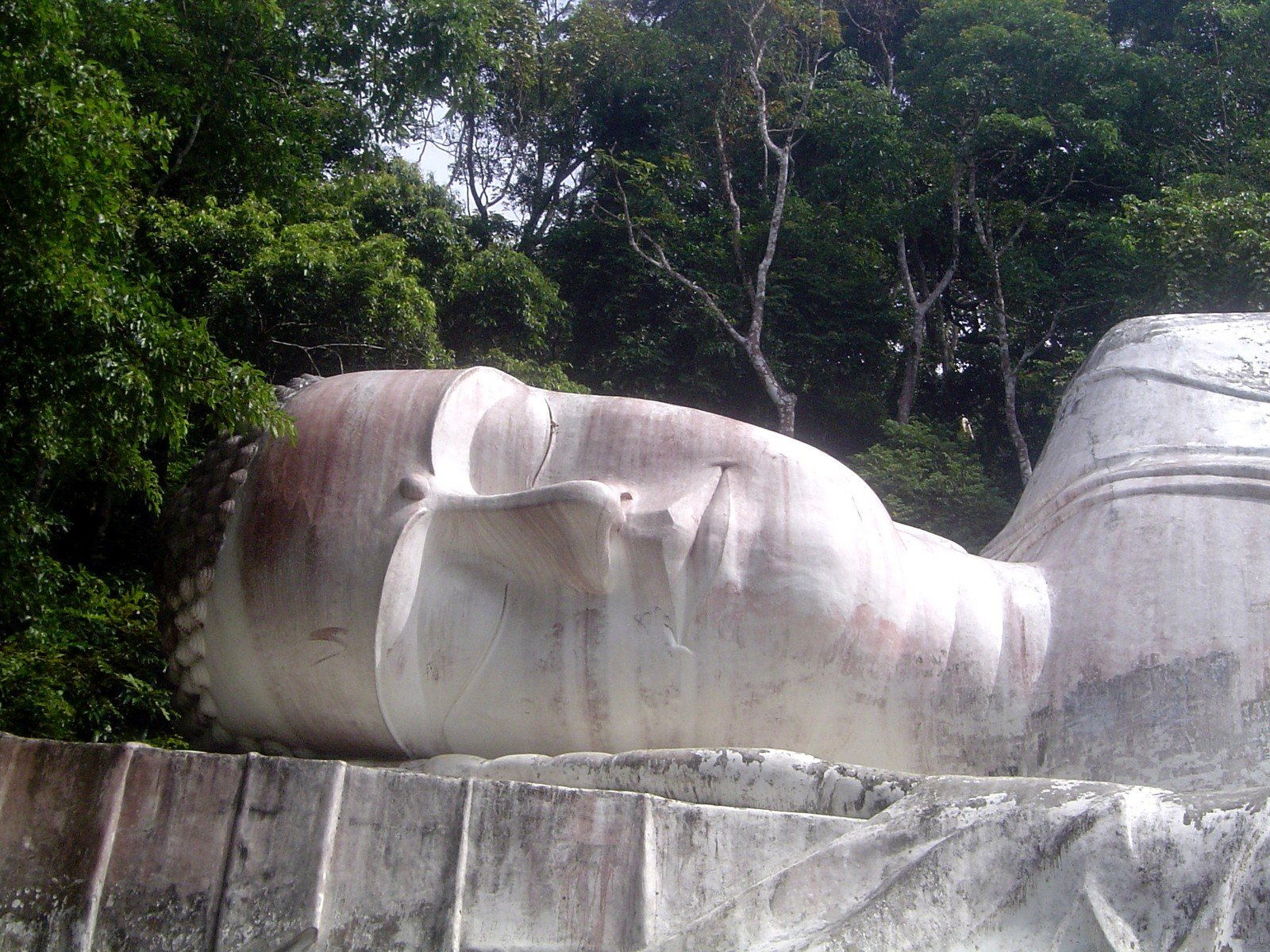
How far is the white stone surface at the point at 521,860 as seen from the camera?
2312 mm

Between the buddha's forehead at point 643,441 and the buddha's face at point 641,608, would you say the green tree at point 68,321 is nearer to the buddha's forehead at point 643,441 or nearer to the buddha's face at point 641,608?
the buddha's face at point 641,608

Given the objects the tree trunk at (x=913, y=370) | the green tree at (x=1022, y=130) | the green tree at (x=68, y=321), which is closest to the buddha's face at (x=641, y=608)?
the green tree at (x=68, y=321)

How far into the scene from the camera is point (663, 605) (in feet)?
10.5

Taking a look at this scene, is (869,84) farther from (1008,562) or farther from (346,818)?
(346,818)

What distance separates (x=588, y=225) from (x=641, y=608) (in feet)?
42.5

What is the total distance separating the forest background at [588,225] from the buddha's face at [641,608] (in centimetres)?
63

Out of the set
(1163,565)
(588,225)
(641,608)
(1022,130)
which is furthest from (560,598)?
(588,225)

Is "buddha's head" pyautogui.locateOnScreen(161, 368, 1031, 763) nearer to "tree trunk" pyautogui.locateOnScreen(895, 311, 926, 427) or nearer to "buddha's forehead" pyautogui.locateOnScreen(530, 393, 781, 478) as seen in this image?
"buddha's forehead" pyautogui.locateOnScreen(530, 393, 781, 478)

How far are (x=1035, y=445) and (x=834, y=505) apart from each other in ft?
36.9

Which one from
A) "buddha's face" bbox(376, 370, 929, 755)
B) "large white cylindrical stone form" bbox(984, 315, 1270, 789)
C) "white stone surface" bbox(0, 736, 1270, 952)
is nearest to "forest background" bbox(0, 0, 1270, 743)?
"buddha's face" bbox(376, 370, 929, 755)

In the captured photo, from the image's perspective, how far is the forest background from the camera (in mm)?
4141

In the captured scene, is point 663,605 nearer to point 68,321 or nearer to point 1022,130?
point 68,321

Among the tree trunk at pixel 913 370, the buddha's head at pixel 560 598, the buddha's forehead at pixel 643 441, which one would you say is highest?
the tree trunk at pixel 913 370

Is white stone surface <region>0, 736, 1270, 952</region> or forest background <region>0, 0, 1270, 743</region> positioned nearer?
white stone surface <region>0, 736, 1270, 952</region>
